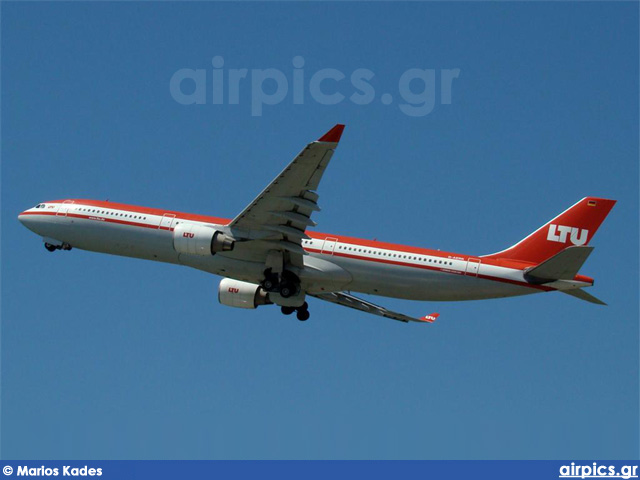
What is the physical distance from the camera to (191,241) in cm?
4803

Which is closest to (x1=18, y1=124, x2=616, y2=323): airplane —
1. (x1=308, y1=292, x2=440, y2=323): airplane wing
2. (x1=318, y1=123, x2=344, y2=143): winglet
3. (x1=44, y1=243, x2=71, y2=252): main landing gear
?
(x1=44, y1=243, x2=71, y2=252): main landing gear

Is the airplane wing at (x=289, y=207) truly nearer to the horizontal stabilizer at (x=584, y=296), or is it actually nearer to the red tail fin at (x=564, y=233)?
the red tail fin at (x=564, y=233)

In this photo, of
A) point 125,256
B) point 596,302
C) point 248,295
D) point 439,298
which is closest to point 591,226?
point 596,302

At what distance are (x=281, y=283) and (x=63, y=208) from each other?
46.7 ft

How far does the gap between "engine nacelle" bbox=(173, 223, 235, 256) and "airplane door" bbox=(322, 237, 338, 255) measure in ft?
17.8

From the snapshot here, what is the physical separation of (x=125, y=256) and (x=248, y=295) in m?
7.33

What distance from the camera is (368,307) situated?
190 feet

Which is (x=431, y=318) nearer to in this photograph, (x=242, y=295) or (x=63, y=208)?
(x=242, y=295)

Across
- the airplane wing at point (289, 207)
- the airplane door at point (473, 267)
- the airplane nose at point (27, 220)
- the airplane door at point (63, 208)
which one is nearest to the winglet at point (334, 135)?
the airplane wing at point (289, 207)

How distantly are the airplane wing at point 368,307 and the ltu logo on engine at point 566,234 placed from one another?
32.8ft

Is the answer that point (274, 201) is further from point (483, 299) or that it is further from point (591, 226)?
point (591, 226)

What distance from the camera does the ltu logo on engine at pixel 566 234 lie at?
50.1 m

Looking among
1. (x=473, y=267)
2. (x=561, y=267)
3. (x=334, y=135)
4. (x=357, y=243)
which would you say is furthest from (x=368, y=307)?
(x=334, y=135)
